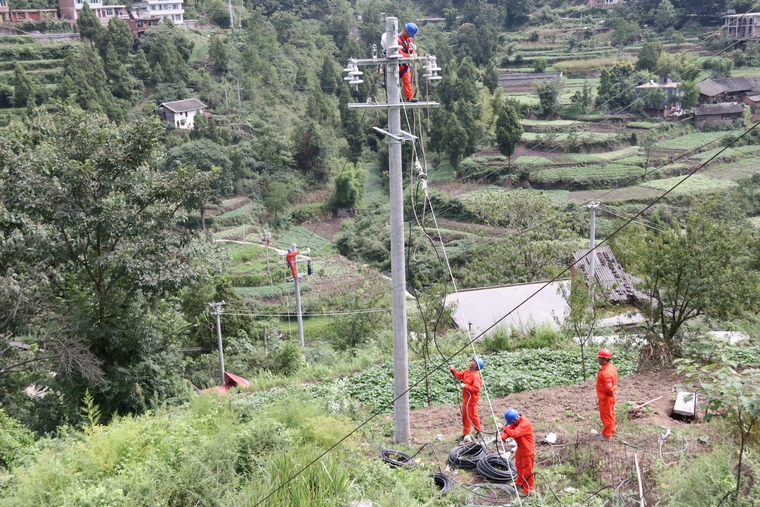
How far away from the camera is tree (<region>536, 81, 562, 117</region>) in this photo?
4175cm

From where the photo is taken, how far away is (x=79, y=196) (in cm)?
909

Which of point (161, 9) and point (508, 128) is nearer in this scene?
point (508, 128)

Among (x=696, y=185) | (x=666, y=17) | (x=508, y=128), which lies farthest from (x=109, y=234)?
(x=666, y=17)

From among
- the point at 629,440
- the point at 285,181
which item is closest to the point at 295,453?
the point at 629,440

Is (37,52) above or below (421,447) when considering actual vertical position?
above

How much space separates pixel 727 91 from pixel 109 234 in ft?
137

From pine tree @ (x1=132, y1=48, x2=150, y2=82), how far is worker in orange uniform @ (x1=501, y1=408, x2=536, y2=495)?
131 ft

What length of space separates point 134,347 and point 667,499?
763 centimetres

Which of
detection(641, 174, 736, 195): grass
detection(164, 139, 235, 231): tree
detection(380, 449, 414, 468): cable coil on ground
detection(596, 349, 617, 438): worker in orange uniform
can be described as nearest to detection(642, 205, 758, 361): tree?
detection(596, 349, 617, 438): worker in orange uniform

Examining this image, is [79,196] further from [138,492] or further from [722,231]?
[722,231]

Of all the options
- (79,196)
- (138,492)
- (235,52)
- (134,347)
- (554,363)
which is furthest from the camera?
(235,52)

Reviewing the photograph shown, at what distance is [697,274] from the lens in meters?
9.45

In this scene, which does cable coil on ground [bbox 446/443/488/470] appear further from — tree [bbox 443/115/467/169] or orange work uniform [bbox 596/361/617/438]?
tree [bbox 443/115/467/169]

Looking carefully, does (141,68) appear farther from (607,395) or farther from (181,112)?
(607,395)
